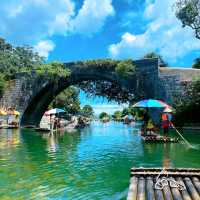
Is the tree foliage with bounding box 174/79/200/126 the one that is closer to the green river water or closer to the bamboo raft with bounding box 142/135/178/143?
the bamboo raft with bounding box 142/135/178/143

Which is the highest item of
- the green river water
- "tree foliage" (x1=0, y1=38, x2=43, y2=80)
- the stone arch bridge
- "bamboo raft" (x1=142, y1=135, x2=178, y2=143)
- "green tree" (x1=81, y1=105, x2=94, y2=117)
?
"tree foliage" (x1=0, y1=38, x2=43, y2=80)

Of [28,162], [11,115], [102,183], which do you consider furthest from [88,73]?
[102,183]

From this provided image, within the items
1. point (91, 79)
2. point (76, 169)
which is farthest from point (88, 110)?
point (76, 169)

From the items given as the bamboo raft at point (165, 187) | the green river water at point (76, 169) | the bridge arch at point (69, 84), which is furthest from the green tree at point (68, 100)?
the bamboo raft at point (165, 187)

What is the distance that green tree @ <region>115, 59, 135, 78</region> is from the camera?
37.4 m

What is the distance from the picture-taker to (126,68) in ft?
123

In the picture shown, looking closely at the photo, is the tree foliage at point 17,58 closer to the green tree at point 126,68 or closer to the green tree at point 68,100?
the green tree at point 68,100

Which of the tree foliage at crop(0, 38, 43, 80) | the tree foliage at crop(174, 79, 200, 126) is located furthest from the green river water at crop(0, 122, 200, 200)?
the tree foliage at crop(0, 38, 43, 80)

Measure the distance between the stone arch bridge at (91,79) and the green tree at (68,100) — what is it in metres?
15.4

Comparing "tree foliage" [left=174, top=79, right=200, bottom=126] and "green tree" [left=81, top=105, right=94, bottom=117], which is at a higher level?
"green tree" [left=81, top=105, right=94, bottom=117]

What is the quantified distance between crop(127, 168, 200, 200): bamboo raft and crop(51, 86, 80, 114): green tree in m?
55.4

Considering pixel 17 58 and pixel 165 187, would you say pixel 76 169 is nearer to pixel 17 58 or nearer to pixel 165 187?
pixel 165 187

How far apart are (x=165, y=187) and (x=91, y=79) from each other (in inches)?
1423

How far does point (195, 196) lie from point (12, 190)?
15.8 ft
